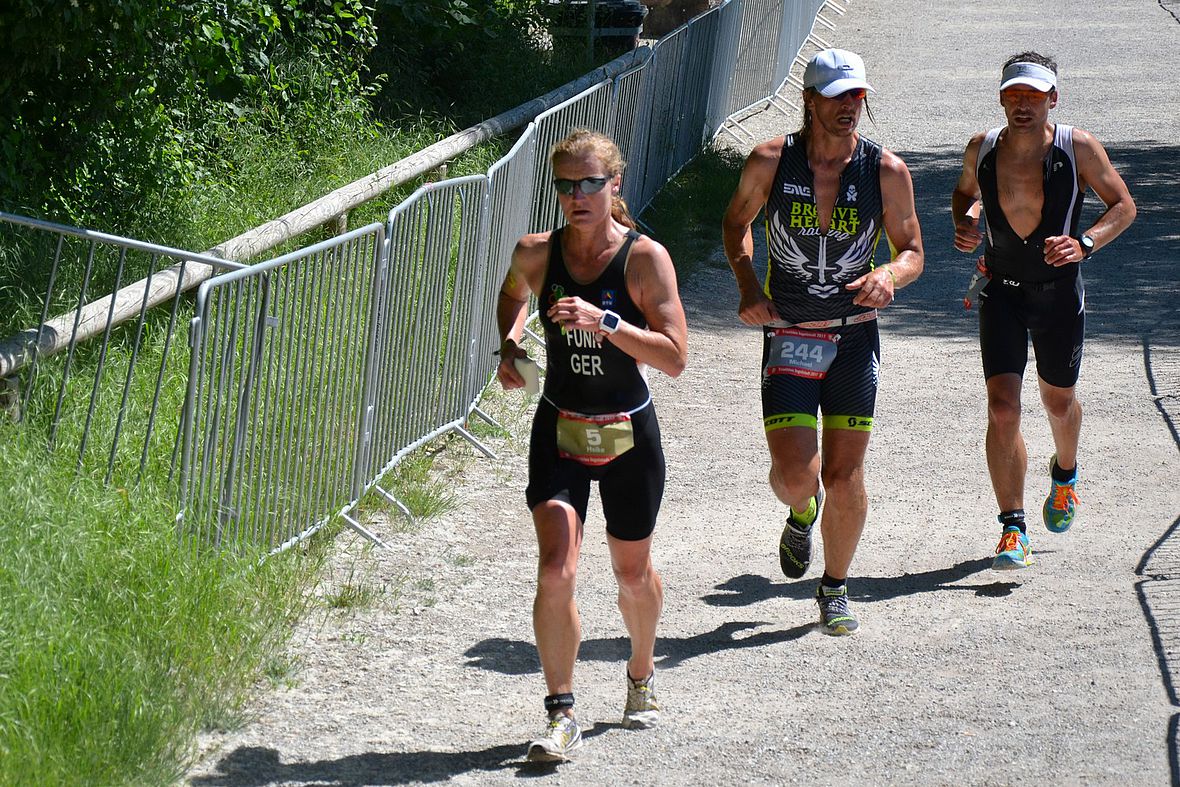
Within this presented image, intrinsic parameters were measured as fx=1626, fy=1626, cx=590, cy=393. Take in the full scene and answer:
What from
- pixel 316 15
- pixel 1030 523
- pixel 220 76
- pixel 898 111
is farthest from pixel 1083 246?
pixel 898 111

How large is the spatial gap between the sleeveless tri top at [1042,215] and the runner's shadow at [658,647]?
190 centimetres

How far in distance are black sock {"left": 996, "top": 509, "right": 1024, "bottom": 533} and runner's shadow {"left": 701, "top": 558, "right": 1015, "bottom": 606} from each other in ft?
0.77

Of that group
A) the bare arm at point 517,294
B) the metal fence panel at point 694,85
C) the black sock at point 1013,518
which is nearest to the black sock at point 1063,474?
the black sock at point 1013,518

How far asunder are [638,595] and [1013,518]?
2337mm

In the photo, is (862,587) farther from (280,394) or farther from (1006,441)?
(280,394)

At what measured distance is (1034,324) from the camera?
707 centimetres

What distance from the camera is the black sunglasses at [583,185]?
4.95 meters

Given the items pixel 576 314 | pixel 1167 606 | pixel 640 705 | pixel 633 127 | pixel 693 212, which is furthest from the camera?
pixel 693 212

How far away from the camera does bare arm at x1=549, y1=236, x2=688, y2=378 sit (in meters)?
4.91

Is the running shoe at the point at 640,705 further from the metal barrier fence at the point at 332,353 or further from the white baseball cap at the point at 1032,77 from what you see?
the white baseball cap at the point at 1032,77

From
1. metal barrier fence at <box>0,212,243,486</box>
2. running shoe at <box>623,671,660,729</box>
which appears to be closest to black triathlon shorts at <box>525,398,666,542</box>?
running shoe at <box>623,671,660,729</box>

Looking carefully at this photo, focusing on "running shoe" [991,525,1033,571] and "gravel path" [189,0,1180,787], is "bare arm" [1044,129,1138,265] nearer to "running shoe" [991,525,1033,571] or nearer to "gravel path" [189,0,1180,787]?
"running shoe" [991,525,1033,571]

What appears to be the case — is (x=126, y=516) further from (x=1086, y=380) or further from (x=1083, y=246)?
Result: (x=1086, y=380)

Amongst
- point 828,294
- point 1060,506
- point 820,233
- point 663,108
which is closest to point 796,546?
point 828,294
